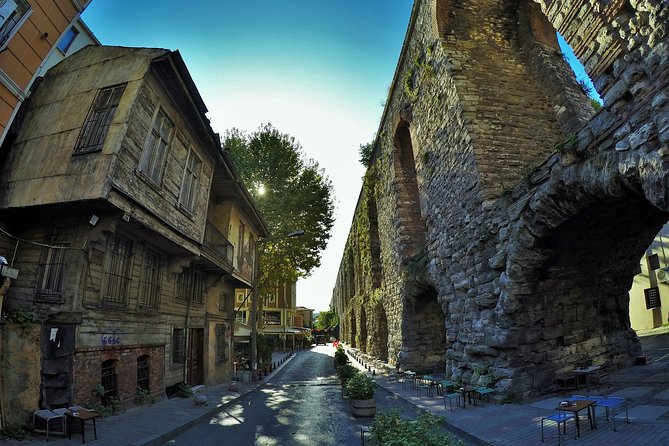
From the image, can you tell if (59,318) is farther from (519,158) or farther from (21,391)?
(519,158)

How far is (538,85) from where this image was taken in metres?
10.5

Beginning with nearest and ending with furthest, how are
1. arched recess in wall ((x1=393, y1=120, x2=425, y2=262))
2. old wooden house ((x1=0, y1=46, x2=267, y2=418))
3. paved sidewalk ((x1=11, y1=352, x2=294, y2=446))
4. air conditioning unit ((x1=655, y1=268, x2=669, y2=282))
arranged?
1. paved sidewalk ((x1=11, y1=352, x2=294, y2=446))
2. old wooden house ((x1=0, y1=46, x2=267, y2=418))
3. arched recess in wall ((x1=393, y1=120, x2=425, y2=262))
4. air conditioning unit ((x1=655, y1=268, x2=669, y2=282))

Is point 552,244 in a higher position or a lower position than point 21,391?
higher

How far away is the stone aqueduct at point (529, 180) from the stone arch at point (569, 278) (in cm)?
3

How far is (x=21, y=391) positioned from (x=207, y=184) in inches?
289

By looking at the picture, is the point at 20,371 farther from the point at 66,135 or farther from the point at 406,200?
the point at 406,200

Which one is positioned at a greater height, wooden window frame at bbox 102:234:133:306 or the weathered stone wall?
wooden window frame at bbox 102:234:133:306

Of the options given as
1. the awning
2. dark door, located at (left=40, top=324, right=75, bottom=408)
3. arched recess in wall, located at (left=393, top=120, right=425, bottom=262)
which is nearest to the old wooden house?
dark door, located at (left=40, top=324, right=75, bottom=408)

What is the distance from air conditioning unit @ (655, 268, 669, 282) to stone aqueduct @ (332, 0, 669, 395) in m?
12.1

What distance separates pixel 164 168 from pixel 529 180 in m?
8.32

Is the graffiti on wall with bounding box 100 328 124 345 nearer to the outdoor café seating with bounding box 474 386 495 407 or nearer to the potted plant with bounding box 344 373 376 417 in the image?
the potted plant with bounding box 344 373 376 417

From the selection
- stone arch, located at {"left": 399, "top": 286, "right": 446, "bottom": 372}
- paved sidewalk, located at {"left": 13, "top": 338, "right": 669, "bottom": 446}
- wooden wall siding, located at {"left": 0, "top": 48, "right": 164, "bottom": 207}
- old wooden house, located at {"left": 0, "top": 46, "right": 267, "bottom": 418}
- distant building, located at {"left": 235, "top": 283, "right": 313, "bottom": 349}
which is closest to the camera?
paved sidewalk, located at {"left": 13, "top": 338, "right": 669, "bottom": 446}

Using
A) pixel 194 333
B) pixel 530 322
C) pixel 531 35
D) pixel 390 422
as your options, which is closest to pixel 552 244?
pixel 530 322

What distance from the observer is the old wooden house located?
7.04 metres
